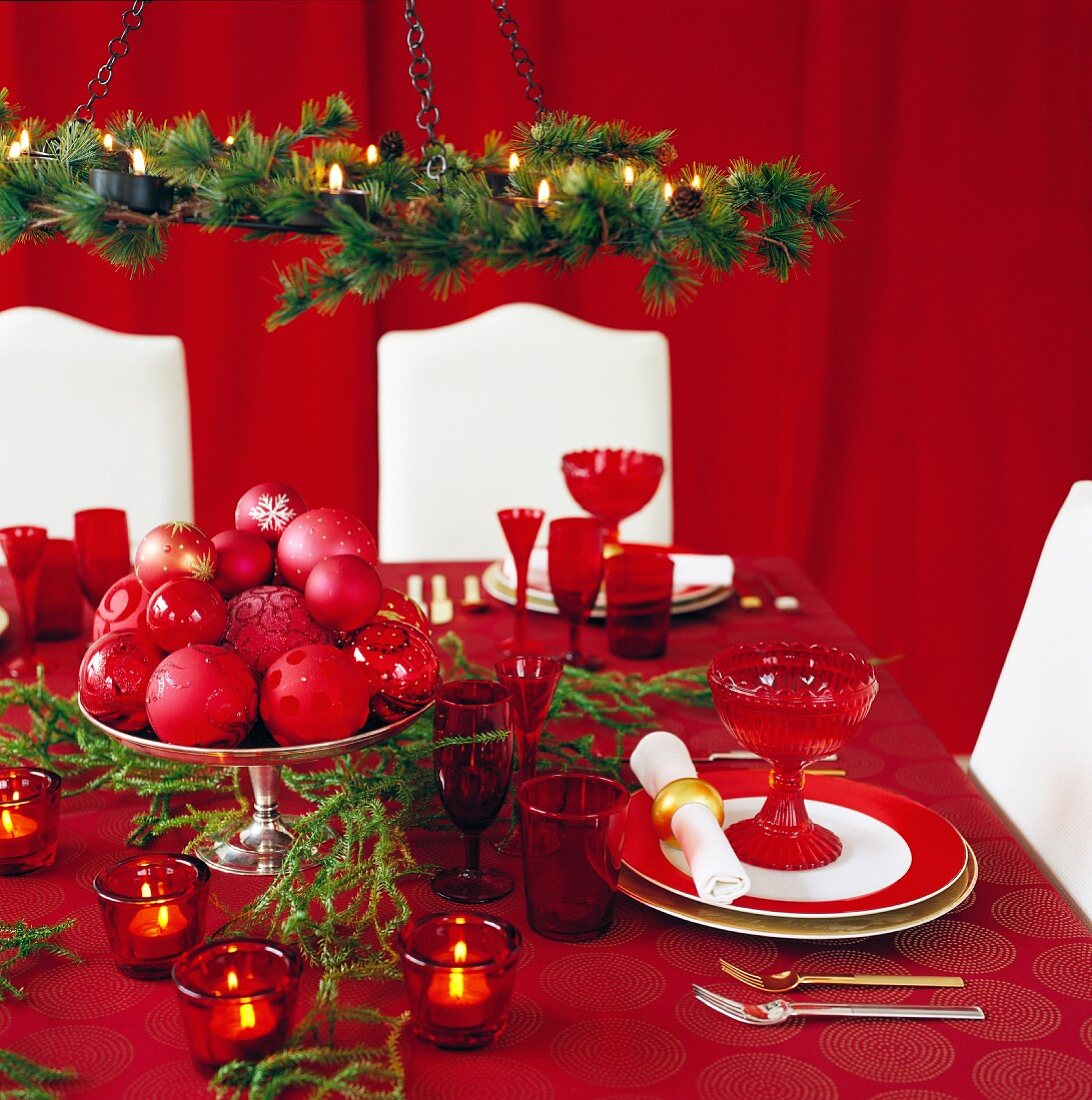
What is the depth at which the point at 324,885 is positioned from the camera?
872 mm

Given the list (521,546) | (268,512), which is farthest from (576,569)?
(268,512)

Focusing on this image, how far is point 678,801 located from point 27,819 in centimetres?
46

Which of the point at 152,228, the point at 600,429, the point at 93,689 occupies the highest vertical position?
the point at 152,228

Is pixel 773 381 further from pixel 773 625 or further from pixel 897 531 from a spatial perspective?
pixel 773 625

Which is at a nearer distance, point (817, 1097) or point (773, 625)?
point (817, 1097)

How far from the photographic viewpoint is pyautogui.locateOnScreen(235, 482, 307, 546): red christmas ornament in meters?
1.09

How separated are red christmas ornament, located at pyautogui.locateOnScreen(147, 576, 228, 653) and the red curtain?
6.42 ft

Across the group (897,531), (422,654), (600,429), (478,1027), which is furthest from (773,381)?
(478,1027)

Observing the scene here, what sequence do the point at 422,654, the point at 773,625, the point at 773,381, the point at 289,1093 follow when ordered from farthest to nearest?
1. the point at 773,381
2. the point at 773,625
3. the point at 422,654
4. the point at 289,1093

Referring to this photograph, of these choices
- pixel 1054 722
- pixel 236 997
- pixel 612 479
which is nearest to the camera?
pixel 236 997

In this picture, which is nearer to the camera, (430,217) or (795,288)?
(430,217)

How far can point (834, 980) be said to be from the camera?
807mm

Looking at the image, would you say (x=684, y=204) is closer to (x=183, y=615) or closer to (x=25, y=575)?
(x=183, y=615)

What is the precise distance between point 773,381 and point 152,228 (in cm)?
226
